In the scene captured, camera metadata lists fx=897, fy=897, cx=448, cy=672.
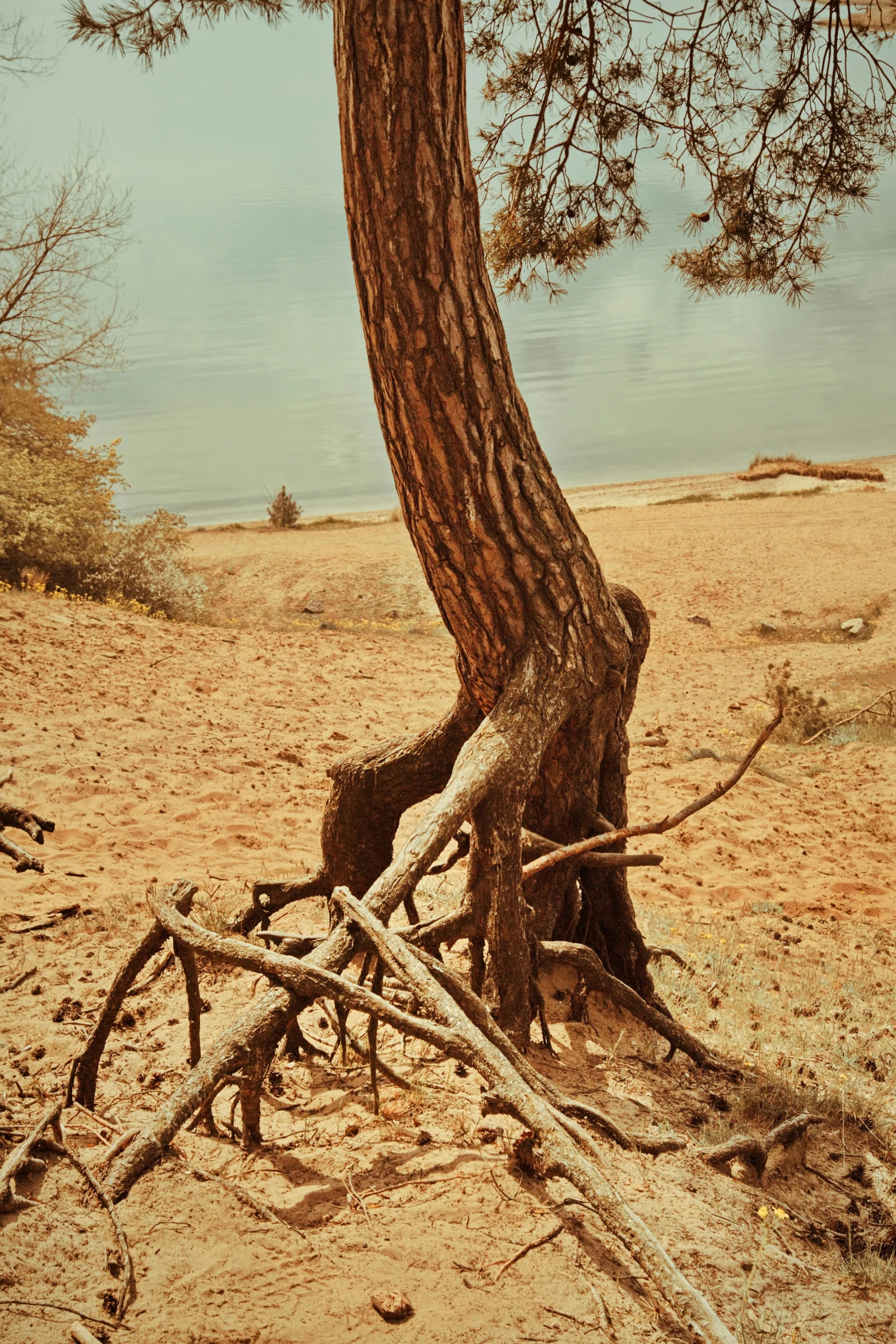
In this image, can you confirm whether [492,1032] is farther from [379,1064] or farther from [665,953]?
[665,953]

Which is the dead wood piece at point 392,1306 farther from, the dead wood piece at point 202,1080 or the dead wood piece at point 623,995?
the dead wood piece at point 623,995

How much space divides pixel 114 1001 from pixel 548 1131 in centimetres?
109

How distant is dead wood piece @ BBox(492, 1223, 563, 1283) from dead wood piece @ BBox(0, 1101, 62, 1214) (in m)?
0.86

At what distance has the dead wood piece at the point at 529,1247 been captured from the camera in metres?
1.57

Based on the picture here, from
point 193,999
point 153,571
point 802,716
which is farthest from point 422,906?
point 153,571

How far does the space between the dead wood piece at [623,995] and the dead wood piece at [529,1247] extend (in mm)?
882

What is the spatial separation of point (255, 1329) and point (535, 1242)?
0.52 m

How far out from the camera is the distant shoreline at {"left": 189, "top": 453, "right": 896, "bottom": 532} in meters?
18.1

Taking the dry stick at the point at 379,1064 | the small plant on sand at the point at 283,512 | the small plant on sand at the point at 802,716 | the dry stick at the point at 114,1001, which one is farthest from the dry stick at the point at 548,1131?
the small plant on sand at the point at 283,512

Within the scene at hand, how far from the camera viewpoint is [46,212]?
12.5 metres

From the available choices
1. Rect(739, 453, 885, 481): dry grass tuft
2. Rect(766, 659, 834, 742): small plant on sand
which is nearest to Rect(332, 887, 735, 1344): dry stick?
Rect(766, 659, 834, 742): small plant on sand

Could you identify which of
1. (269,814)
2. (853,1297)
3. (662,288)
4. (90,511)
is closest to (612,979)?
(853,1297)

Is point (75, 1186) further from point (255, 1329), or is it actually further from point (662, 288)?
point (662, 288)

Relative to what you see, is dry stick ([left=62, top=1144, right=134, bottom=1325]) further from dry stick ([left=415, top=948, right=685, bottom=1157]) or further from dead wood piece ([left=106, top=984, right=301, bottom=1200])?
dry stick ([left=415, top=948, right=685, bottom=1157])
